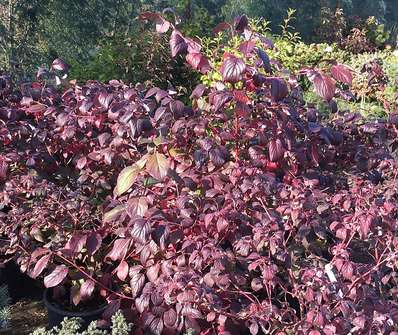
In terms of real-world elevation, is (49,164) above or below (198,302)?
below

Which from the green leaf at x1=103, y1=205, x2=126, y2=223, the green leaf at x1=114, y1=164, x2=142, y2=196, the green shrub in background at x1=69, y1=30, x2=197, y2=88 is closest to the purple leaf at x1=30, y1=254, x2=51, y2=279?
the green leaf at x1=103, y1=205, x2=126, y2=223

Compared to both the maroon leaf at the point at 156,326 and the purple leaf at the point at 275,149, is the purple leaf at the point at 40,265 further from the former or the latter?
the purple leaf at the point at 275,149

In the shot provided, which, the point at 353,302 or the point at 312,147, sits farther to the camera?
the point at 312,147

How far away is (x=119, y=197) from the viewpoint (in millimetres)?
2309

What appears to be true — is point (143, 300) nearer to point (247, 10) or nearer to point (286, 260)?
point (286, 260)

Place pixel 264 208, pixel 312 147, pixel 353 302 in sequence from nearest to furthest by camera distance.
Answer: pixel 353 302 < pixel 264 208 < pixel 312 147

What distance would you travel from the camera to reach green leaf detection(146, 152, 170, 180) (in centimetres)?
184

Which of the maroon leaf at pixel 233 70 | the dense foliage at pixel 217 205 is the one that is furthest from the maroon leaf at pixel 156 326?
the maroon leaf at pixel 233 70

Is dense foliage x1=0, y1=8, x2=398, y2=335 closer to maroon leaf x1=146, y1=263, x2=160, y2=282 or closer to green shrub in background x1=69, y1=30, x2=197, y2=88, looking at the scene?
maroon leaf x1=146, y1=263, x2=160, y2=282

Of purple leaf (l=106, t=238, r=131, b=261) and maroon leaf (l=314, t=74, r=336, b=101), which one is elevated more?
maroon leaf (l=314, t=74, r=336, b=101)

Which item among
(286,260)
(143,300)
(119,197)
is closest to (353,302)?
(286,260)

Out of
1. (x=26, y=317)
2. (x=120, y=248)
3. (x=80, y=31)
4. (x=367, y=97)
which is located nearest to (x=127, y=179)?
(x=120, y=248)

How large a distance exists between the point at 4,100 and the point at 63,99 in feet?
0.97

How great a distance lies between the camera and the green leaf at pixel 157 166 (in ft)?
6.02
